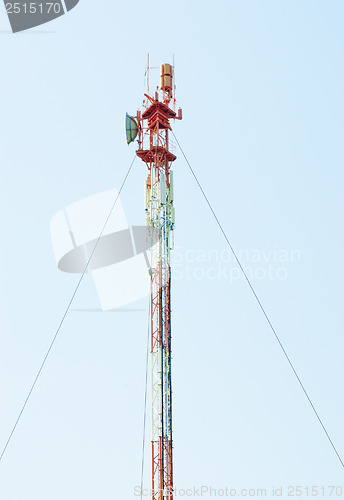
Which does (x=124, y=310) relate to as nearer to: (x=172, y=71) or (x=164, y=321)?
(x=164, y=321)

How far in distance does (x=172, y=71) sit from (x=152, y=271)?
11.6 m

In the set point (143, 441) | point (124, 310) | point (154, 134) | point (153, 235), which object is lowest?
point (143, 441)

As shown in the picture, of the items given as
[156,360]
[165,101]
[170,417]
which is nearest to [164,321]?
[156,360]

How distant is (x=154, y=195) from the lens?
4769 cm

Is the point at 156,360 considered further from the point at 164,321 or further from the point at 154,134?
the point at 154,134

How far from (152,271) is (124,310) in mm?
3370

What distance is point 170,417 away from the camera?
4509 cm

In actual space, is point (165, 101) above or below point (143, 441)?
above

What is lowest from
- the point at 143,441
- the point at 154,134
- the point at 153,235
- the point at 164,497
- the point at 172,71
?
the point at 164,497

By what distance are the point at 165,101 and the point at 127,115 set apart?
90.4 inches

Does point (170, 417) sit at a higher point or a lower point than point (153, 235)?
lower

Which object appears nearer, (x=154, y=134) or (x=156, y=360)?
(x=156, y=360)

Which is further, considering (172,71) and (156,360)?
(172,71)

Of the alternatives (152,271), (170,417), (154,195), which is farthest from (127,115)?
(170,417)
